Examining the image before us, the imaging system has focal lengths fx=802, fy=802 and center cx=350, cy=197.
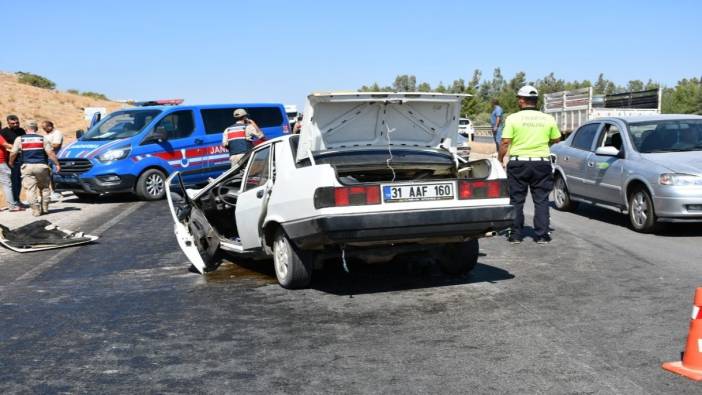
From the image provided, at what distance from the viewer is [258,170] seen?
7734mm

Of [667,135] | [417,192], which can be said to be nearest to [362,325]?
[417,192]

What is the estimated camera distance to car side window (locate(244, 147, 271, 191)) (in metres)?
7.53

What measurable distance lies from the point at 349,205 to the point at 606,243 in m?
4.38

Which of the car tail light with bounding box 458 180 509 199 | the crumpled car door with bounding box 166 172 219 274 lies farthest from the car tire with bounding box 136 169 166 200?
the car tail light with bounding box 458 180 509 199

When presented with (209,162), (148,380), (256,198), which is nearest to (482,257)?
(256,198)

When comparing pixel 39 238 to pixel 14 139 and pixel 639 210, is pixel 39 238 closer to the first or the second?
pixel 14 139

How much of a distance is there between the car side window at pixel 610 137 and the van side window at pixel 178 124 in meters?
8.89

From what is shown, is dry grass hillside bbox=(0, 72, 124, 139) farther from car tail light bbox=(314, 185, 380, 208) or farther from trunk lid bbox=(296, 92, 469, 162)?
car tail light bbox=(314, 185, 380, 208)

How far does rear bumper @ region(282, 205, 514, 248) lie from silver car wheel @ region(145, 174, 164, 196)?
34.5ft

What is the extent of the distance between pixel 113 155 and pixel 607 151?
32.6ft

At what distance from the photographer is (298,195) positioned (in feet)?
21.7

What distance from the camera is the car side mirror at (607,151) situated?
10766mm

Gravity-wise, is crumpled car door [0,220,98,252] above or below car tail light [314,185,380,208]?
below

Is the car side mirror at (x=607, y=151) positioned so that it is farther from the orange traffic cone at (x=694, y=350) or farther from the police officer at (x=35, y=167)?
the police officer at (x=35, y=167)
